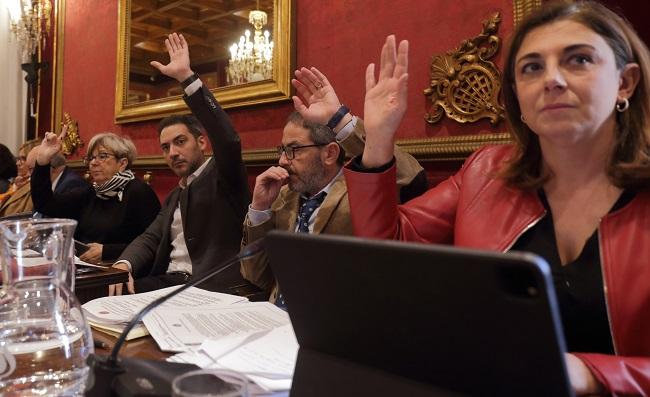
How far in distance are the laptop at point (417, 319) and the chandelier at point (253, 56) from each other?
6.85ft

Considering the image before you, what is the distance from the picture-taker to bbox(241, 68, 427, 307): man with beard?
162cm

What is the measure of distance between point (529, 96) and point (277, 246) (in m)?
0.74

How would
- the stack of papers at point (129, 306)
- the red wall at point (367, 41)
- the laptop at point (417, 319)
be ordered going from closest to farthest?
the laptop at point (417, 319) < the stack of papers at point (129, 306) < the red wall at point (367, 41)

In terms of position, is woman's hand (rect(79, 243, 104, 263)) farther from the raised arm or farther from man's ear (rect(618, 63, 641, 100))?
man's ear (rect(618, 63, 641, 100))

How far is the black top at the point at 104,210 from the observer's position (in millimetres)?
2717

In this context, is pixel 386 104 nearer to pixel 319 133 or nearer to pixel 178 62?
pixel 319 133

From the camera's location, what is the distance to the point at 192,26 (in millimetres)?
3000

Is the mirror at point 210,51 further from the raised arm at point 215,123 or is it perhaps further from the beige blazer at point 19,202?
the beige blazer at point 19,202

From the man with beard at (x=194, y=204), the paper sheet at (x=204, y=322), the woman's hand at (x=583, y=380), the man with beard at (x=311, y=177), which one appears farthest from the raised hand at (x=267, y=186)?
Answer: the woman's hand at (x=583, y=380)

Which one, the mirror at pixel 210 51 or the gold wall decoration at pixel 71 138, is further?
the gold wall decoration at pixel 71 138

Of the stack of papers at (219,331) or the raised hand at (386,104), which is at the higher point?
the raised hand at (386,104)

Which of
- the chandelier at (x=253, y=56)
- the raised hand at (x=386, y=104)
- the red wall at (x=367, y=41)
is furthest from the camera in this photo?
the chandelier at (x=253, y=56)

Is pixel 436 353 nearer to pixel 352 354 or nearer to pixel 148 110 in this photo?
pixel 352 354

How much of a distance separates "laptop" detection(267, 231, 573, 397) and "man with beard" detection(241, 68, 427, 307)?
99cm
